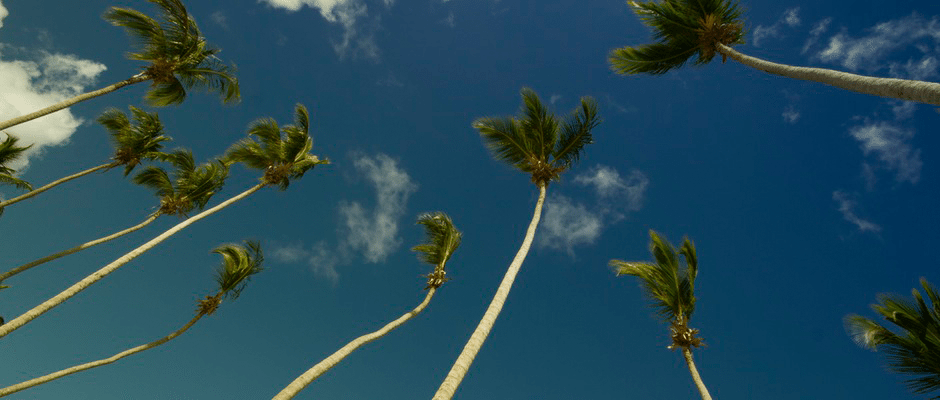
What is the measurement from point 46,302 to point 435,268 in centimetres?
863

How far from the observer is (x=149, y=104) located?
42.5ft

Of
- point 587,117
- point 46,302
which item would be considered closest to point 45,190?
point 46,302

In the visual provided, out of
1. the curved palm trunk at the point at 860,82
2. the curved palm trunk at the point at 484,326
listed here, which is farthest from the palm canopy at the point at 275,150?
the curved palm trunk at the point at 860,82

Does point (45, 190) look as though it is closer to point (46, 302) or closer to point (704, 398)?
point (46, 302)

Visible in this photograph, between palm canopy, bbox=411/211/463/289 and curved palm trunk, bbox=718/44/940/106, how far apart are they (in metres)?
8.14

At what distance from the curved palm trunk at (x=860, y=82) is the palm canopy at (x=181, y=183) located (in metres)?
16.0

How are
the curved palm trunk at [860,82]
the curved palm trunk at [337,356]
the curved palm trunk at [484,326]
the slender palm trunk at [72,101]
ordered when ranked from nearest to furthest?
the curved palm trunk at [860,82], the curved palm trunk at [484,326], the curved palm trunk at [337,356], the slender palm trunk at [72,101]

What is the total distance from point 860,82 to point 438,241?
30.4 feet

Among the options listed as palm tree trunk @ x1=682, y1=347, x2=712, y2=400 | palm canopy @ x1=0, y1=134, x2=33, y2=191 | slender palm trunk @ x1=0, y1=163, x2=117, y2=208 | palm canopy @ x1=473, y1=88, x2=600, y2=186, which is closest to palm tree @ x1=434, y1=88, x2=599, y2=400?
palm canopy @ x1=473, y1=88, x2=600, y2=186

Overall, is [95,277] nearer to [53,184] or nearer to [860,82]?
[53,184]

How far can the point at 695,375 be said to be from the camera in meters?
10.3

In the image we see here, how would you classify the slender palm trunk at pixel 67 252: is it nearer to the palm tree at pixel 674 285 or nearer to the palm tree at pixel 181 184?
the palm tree at pixel 181 184

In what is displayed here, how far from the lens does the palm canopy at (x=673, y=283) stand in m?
10.9

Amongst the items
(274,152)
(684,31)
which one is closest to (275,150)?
(274,152)
